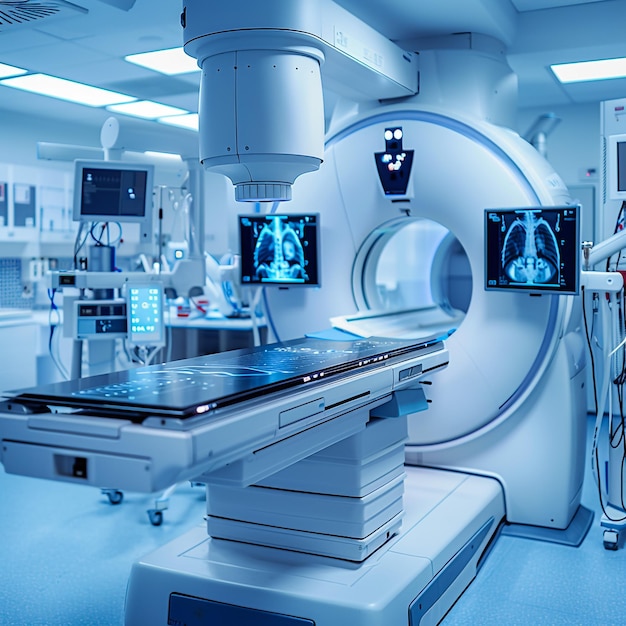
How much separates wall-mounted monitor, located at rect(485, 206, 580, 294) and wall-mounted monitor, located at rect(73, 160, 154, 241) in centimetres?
141

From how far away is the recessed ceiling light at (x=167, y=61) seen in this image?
3822 mm

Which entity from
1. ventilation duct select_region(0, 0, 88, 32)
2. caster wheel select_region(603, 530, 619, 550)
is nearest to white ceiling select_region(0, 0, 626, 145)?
ventilation duct select_region(0, 0, 88, 32)

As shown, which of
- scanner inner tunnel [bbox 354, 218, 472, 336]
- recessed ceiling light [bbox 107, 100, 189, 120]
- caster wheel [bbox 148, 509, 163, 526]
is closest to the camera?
caster wheel [bbox 148, 509, 163, 526]

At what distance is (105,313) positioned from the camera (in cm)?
312

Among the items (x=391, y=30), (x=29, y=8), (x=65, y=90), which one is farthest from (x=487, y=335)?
(x=65, y=90)

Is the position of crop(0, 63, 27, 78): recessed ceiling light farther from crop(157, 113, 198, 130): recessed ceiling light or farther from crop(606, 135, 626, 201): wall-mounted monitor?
crop(606, 135, 626, 201): wall-mounted monitor

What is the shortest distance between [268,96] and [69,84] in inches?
126

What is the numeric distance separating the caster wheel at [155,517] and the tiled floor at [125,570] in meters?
0.02

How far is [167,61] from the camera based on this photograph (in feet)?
13.1

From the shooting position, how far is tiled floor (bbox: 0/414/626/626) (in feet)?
7.29

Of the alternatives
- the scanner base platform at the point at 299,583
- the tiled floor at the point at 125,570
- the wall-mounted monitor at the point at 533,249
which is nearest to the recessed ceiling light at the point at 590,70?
the wall-mounted monitor at the point at 533,249

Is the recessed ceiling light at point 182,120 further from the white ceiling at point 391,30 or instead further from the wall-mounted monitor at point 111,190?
the wall-mounted monitor at point 111,190

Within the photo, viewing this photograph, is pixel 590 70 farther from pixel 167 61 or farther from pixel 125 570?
pixel 125 570

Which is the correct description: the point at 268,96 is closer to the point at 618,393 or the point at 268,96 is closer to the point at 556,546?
the point at 618,393
